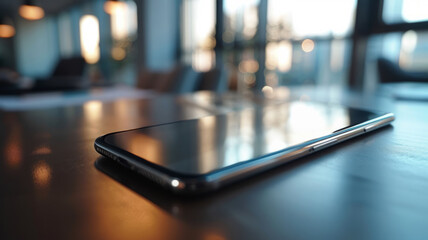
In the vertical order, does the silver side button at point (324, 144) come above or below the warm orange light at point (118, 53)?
below

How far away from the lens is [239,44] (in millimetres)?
3391

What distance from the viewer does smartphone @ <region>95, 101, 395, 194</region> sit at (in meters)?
0.16

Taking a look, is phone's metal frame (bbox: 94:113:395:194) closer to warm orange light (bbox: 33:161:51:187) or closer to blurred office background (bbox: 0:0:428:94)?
warm orange light (bbox: 33:161:51:187)

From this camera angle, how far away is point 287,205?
15 centimetres

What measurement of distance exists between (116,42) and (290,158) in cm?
546

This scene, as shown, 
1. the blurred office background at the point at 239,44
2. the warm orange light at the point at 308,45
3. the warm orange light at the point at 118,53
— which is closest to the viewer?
the blurred office background at the point at 239,44

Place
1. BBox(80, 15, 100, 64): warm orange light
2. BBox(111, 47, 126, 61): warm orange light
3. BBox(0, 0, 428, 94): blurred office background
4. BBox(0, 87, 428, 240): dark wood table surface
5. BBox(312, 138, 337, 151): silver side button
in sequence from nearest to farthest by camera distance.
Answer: BBox(0, 87, 428, 240): dark wood table surface < BBox(312, 138, 337, 151): silver side button < BBox(0, 0, 428, 94): blurred office background < BBox(111, 47, 126, 61): warm orange light < BBox(80, 15, 100, 64): warm orange light

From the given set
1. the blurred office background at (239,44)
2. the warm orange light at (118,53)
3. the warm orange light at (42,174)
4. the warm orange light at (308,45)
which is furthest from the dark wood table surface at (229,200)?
the warm orange light at (118,53)

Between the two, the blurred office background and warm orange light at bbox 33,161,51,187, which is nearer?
warm orange light at bbox 33,161,51,187

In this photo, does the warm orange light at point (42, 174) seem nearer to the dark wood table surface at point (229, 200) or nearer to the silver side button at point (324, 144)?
the dark wood table surface at point (229, 200)

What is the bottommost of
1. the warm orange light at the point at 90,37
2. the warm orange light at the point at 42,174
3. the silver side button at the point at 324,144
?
the warm orange light at the point at 42,174

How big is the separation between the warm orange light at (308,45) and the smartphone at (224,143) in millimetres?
2503

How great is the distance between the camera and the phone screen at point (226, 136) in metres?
0.18

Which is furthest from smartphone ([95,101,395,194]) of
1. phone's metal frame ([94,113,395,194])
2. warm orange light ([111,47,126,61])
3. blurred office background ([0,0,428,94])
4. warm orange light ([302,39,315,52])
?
warm orange light ([111,47,126,61])
